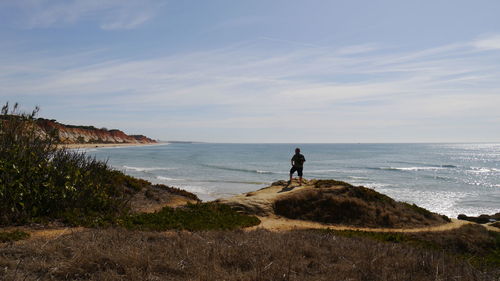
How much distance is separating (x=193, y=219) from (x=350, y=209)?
7665mm

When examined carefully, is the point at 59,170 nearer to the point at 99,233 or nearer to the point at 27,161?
the point at 27,161

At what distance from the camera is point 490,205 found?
32188 mm

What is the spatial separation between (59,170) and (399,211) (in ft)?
48.6

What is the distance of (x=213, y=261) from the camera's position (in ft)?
21.5

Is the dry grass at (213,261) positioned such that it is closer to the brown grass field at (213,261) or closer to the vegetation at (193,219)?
the brown grass field at (213,261)

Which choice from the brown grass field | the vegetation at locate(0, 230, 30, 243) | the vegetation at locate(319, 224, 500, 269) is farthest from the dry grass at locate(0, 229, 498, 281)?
the vegetation at locate(319, 224, 500, 269)

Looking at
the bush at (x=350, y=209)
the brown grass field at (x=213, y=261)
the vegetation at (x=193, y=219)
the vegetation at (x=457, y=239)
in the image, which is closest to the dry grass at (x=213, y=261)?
the brown grass field at (x=213, y=261)

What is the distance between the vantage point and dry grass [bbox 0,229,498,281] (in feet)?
19.4

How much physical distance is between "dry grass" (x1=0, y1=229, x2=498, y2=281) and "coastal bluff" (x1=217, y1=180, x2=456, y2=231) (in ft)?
24.2

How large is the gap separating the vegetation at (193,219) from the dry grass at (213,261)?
10.7 ft

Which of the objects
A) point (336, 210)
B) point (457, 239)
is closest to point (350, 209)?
point (336, 210)

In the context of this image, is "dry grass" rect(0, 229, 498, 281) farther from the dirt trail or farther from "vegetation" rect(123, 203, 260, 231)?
the dirt trail

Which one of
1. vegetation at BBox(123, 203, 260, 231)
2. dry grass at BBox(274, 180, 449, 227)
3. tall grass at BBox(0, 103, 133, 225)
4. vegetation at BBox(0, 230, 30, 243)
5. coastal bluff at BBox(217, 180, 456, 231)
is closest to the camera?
vegetation at BBox(0, 230, 30, 243)

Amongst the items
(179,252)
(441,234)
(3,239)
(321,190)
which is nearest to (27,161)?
(3,239)
